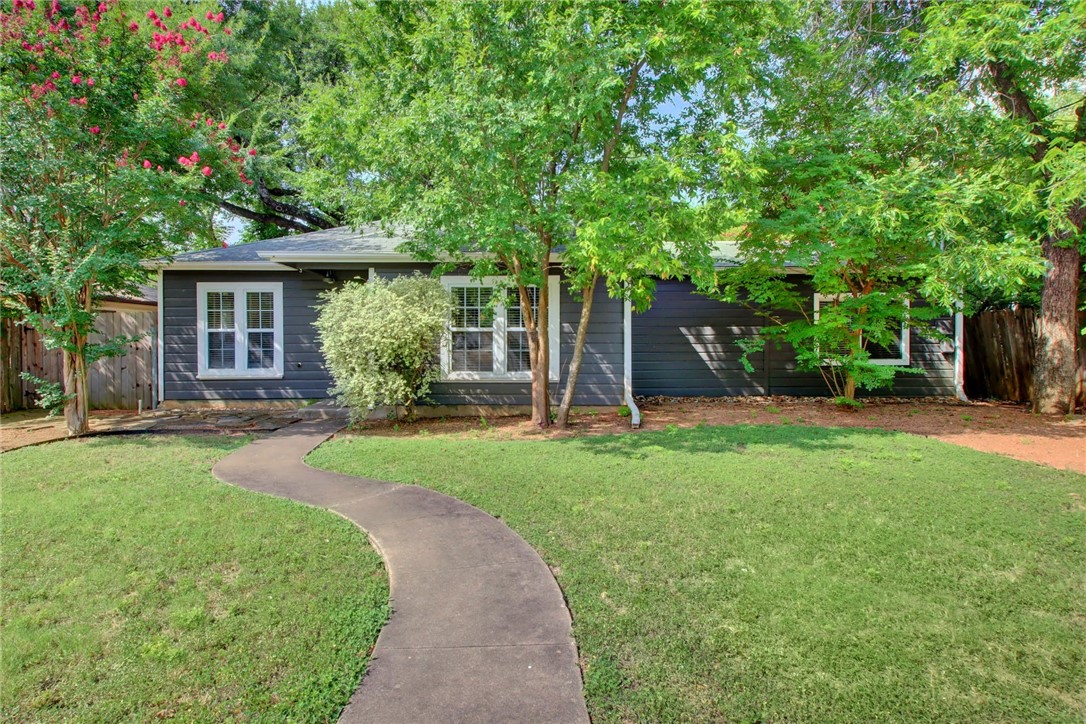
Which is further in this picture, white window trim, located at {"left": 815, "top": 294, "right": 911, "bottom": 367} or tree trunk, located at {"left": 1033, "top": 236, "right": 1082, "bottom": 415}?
white window trim, located at {"left": 815, "top": 294, "right": 911, "bottom": 367}

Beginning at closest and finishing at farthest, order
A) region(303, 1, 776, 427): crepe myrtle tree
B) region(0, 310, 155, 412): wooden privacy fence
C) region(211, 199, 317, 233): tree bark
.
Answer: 1. region(303, 1, 776, 427): crepe myrtle tree
2. region(0, 310, 155, 412): wooden privacy fence
3. region(211, 199, 317, 233): tree bark

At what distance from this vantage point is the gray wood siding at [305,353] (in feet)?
31.6

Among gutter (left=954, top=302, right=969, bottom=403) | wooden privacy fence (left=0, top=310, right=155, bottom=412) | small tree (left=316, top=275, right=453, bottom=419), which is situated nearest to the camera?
small tree (left=316, top=275, right=453, bottom=419)

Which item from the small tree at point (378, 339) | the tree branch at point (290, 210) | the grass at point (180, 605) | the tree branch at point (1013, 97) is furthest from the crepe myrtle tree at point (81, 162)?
the tree branch at point (1013, 97)

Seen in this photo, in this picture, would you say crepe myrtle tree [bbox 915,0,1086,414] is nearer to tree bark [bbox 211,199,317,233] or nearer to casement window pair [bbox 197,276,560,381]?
casement window pair [bbox 197,276,560,381]

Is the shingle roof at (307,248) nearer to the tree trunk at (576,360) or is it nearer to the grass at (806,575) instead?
the tree trunk at (576,360)

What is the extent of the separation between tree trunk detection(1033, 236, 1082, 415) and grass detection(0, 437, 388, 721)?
10.8m

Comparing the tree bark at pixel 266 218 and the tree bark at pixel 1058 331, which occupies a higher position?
the tree bark at pixel 266 218

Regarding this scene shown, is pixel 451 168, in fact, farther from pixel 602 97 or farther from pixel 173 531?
pixel 173 531

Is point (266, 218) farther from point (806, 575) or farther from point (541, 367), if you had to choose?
point (806, 575)

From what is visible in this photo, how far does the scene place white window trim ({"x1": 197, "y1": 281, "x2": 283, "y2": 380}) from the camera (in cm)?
989

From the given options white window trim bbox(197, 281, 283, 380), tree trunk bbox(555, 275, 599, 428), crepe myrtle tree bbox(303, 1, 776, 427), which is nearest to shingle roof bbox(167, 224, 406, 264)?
white window trim bbox(197, 281, 283, 380)

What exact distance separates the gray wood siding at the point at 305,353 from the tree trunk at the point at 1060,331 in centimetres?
687

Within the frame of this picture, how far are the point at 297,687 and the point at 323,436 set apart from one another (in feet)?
18.6
